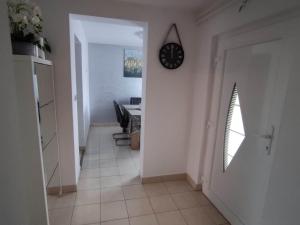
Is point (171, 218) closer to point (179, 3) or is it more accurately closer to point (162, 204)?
point (162, 204)

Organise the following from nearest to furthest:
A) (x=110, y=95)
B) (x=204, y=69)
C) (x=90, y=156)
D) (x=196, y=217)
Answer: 1. (x=196, y=217)
2. (x=204, y=69)
3. (x=90, y=156)
4. (x=110, y=95)

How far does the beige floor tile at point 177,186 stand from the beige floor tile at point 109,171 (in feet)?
2.79

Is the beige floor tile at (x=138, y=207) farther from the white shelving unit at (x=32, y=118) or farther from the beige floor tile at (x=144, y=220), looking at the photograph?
the white shelving unit at (x=32, y=118)

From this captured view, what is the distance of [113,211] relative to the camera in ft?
6.78

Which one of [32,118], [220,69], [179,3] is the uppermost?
[179,3]

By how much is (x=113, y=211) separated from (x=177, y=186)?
0.99 meters

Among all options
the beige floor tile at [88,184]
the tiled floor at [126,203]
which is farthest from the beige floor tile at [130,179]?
the beige floor tile at [88,184]

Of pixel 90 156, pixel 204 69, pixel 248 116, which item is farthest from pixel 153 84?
Result: pixel 90 156

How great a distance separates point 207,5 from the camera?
6.77 ft

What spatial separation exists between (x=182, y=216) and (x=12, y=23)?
96.2 inches

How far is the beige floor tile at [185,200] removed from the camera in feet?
7.27

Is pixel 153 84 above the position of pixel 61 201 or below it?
above

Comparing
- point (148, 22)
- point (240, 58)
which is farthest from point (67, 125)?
point (240, 58)

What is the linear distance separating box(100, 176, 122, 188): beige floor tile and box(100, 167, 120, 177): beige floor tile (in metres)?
0.09
